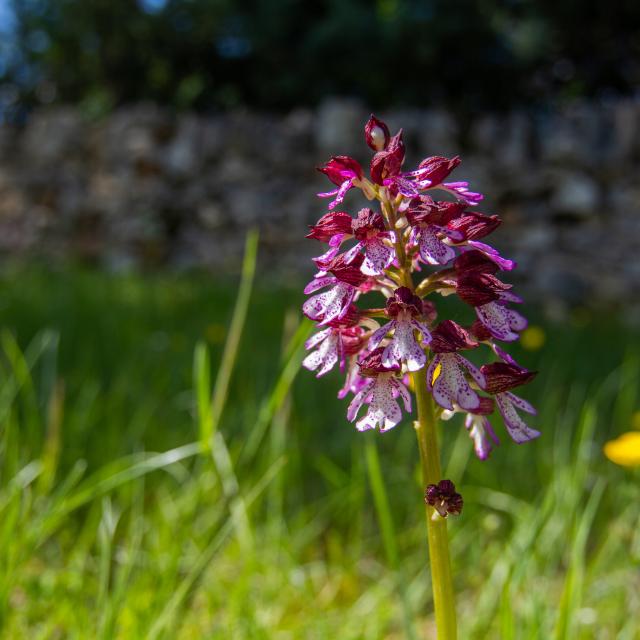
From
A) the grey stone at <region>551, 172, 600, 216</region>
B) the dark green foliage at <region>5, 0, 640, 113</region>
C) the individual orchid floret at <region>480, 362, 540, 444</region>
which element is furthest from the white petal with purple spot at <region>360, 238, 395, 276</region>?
the dark green foliage at <region>5, 0, 640, 113</region>

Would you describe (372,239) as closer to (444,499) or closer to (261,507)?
(444,499)

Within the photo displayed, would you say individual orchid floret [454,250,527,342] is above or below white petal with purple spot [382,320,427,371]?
above

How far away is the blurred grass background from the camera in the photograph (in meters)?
1.08

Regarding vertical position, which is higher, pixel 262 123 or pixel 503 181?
pixel 262 123

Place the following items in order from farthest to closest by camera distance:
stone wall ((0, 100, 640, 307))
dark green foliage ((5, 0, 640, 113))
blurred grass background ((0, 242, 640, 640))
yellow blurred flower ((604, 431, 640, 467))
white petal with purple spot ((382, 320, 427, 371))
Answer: dark green foliage ((5, 0, 640, 113)), stone wall ((0, 100, 640, 307)), yellow blurred flower ((604, 431, 640, 467)), blurred grass background ((0, 242, 640, 640)), white petal with purple spot ((382, 320, 427, 371))

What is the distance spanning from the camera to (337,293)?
59 cm

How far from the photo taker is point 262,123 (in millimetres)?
6402

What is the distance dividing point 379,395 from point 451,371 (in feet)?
0.19

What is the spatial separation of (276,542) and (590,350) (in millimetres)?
2850

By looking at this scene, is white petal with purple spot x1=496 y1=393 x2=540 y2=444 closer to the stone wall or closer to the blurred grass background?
the blurred grass background

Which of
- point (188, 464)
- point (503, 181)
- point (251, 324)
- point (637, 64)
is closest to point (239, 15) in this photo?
point (503, 181)

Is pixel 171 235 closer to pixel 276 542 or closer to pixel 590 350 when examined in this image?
pixel 590 350

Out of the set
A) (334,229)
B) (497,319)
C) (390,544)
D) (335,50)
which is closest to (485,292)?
(497,319)

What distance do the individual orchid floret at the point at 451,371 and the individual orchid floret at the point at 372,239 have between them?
68mm
